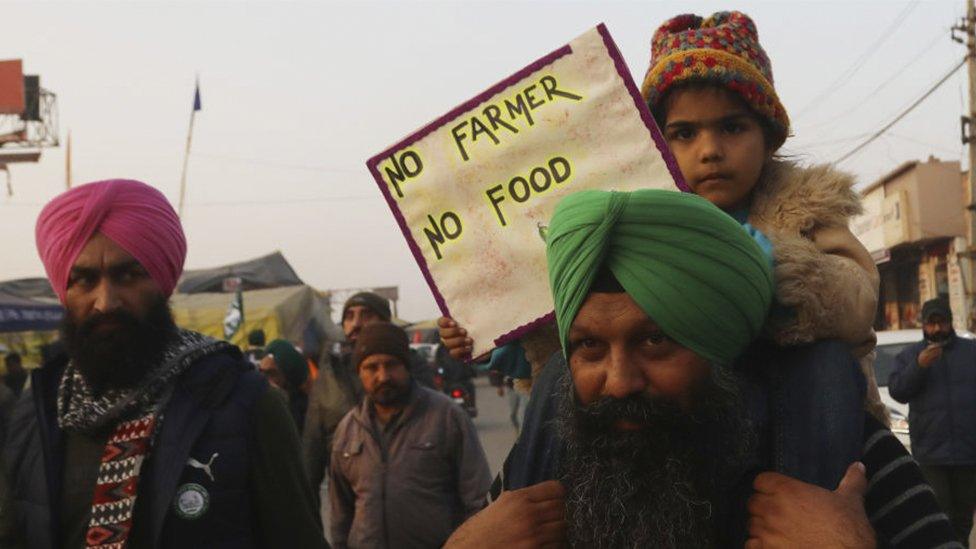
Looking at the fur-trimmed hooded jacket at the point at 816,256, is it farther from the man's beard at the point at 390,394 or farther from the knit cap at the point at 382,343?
the knit cap at the point at 382,343

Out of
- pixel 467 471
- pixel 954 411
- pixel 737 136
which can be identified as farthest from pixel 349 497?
pixel 954 411

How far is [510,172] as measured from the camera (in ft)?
9.92

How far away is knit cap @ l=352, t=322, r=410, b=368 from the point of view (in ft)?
20.1

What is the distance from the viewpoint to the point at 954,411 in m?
8.96

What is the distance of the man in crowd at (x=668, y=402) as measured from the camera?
81.7 inches

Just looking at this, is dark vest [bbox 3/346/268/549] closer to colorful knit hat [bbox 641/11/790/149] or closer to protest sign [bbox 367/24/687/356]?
protest sign [bbox 367/24/687/356]

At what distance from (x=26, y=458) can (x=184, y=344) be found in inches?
19.8

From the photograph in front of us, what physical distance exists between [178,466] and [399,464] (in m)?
2.84

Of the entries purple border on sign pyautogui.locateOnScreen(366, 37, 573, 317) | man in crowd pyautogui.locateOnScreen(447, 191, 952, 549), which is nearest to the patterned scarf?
purple border on sign pyautogui.locateOnScreen(366, 37, 573, 317)

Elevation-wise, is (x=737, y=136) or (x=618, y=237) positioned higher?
(x=737, y=136)

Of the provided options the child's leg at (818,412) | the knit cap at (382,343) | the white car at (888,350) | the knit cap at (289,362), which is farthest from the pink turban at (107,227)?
the white car at (888,350)

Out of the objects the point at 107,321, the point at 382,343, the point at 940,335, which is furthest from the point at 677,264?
the point at 940,335

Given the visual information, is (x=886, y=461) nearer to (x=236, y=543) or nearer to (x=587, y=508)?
(x=587, y=508)

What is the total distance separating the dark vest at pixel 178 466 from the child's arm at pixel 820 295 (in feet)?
4.95
